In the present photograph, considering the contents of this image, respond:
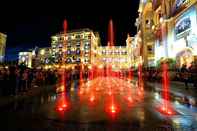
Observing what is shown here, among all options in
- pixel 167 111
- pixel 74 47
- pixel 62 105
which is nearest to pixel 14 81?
pixel 62 105

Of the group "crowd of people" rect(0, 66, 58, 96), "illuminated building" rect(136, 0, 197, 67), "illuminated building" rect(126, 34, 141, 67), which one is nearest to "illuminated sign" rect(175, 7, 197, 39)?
"illuminated building" rect(136, 0, 197, 67)

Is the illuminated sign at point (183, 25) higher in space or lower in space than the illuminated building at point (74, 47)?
lower

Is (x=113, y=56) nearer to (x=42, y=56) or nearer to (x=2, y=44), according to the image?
(x=42, y=56)

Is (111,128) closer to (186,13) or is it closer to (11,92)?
(11,92)

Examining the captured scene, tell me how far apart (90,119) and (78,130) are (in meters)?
1.69

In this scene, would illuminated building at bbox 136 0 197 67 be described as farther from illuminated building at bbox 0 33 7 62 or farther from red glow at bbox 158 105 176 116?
illuminated building at bbox 0 33 7 62

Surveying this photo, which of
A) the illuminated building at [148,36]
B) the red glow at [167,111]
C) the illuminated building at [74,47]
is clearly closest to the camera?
the red glow at [167,111]

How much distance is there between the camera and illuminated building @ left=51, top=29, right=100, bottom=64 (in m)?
142

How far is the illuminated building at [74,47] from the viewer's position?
466 ft

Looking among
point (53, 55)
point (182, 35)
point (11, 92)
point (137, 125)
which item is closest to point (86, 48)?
point (53, 55)

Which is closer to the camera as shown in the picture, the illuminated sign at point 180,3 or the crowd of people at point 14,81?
the crowd of people at point 14,81

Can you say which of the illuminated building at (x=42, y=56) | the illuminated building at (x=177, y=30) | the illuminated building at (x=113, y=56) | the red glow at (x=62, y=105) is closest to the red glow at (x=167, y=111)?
the red glow at (x=62, y=105)

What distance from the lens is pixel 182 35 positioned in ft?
134

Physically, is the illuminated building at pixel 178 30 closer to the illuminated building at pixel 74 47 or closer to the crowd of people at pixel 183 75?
the crowd of people at pixel 183 75
